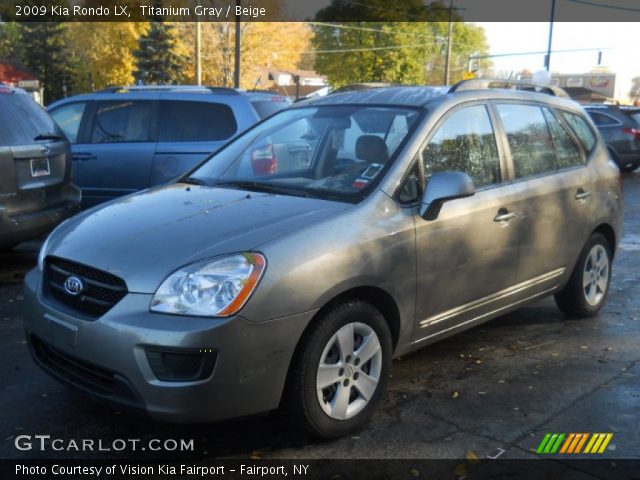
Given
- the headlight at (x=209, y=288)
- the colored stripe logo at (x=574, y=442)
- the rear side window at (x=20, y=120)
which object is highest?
the rear side window at (x=20, y=120)

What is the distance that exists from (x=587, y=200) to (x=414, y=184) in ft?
6.47

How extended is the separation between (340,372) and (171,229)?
3.57 feet

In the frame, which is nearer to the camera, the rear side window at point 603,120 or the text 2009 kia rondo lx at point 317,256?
the text 2009 kia rondo lx at point 317,256

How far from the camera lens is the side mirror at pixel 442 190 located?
3.66 metres

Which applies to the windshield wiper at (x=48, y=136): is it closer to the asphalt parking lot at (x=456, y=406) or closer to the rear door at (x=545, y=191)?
the asphalt parking lot at (x=456, y=406)

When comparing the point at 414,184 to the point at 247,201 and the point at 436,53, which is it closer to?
the point at 247,201

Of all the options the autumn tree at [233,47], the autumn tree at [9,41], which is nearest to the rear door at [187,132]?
the autumn tree at [233,47]

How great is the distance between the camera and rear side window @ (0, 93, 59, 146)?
6.09 metres

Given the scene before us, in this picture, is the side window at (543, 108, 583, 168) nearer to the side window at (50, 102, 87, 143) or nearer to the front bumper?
the front bumper

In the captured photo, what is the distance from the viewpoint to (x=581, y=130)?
17.8 ft

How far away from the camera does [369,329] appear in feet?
11.4

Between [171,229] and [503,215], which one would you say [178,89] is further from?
[171,229]

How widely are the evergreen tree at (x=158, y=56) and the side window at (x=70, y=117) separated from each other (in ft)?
127

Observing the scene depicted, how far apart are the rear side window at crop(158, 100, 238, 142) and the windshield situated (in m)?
3.13
